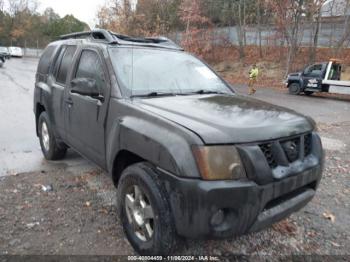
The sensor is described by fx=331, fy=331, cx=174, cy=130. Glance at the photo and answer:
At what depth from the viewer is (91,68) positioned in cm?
394

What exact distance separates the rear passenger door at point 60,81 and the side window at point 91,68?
0.38 meters

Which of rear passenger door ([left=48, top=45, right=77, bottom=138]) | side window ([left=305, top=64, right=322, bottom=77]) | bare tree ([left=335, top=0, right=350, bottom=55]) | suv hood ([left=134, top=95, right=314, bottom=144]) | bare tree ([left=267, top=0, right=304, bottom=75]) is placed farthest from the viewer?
bare tree ([left=335, top=0, right=350, bottom=55])

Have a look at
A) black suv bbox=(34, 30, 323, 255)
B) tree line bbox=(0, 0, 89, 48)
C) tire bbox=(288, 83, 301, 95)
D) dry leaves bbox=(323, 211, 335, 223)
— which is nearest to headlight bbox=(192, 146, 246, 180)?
black suv bbox=(34, 30, 323, 255)

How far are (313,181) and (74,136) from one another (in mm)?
2867

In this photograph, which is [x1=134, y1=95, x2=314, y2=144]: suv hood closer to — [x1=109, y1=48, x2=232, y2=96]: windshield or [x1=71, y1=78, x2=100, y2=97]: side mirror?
[x1=109, y1=48, x2=232, y2=96]: windshield

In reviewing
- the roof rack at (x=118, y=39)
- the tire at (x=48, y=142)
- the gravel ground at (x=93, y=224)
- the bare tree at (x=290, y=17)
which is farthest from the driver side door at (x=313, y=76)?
the tire at (x=48, y=142)

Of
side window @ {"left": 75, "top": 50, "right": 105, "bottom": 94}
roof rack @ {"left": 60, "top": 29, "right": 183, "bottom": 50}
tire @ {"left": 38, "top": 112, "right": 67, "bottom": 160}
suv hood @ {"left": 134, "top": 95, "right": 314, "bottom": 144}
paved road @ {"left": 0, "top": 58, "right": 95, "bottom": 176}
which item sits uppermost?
roof rack @ {"left": 60, "top": 29, "right": 183, "bottom": 50}

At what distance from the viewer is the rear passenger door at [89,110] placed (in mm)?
3559

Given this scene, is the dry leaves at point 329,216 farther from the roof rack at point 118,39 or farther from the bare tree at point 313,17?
the bare tree at point 313,17

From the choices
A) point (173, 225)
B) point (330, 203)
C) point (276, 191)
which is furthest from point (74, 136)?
point (330, 203)

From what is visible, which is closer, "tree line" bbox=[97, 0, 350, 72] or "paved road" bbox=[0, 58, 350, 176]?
"paved road" bbox=[0, 58, 350, 176]

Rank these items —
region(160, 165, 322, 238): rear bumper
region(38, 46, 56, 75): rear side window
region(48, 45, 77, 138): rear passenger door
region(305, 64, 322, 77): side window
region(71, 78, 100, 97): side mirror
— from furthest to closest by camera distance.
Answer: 1. region(305, 64, 322, 77): side window
2. region(38, 46, 56, 75): rear side window
3. region(48, 45, 77, 138): rear passenger door
4. region(71, 78, 100, 97): side mirror
5. region(160, 165, 322, 238): rear bumper

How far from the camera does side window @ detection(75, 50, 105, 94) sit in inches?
143

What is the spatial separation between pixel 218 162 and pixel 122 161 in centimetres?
122
